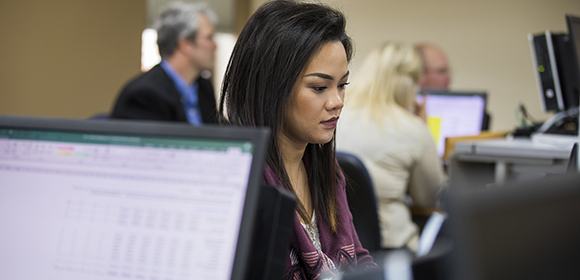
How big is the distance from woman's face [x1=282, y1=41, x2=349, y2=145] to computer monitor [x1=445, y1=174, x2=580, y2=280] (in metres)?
0.54

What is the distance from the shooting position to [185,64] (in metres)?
2.46

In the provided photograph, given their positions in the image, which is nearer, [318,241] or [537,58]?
[318,241]

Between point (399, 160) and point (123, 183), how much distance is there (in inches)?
61.4

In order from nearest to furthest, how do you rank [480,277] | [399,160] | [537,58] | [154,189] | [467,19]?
[480,277]
[154,189]
[399,160]
[537,58]
[467,19]

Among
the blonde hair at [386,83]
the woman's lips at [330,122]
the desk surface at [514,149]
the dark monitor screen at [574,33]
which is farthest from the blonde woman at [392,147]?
the woman's lips at [330,122]

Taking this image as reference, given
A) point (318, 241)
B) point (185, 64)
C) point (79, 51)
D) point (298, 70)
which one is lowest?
point (318, 241)

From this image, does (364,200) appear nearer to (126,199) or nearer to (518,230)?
(126,199)

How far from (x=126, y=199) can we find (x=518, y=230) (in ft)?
1.21

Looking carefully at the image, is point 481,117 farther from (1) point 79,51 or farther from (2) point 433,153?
(1) point 79,51

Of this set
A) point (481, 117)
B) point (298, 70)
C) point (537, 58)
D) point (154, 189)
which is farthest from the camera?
point (481, 117)

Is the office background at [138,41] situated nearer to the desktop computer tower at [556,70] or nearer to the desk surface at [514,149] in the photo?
the desk surface at [514,149]

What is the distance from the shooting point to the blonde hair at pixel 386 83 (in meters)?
2.07

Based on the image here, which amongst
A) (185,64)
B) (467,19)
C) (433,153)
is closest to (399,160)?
(433,153)

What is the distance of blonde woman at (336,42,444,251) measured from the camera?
6.43ft
